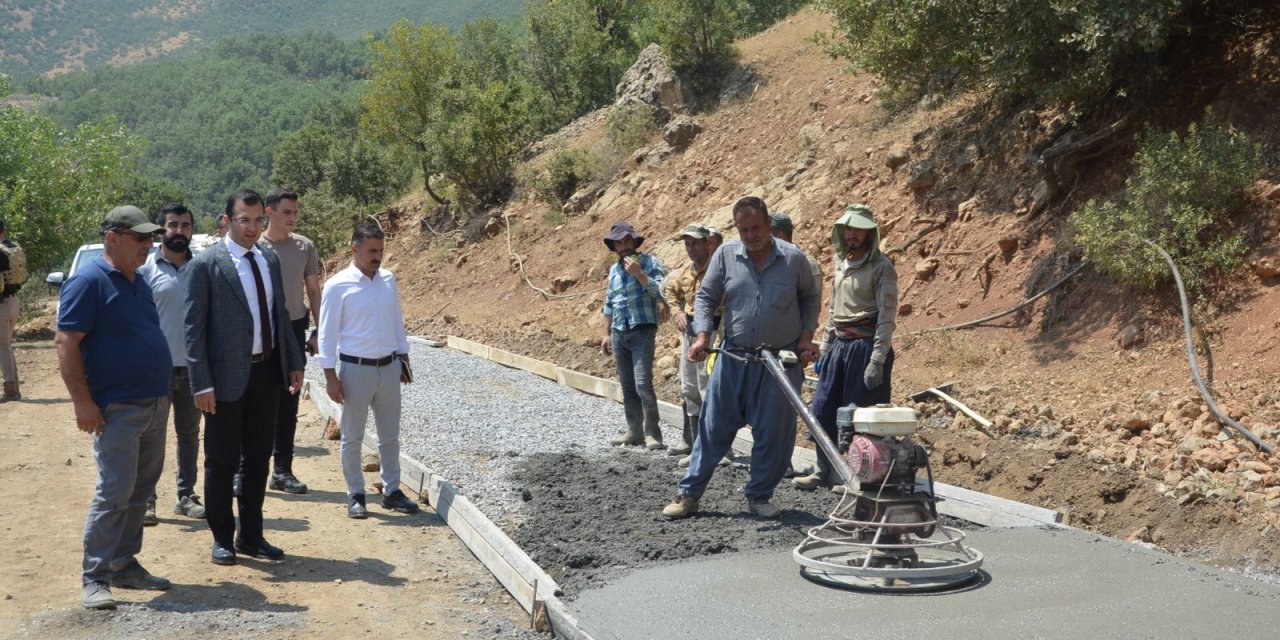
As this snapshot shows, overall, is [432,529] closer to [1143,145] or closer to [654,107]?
[1143,145]

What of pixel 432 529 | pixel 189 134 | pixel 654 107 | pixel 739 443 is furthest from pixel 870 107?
pixel 189 134

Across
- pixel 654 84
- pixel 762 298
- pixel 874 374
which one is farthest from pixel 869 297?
pixel 654 84

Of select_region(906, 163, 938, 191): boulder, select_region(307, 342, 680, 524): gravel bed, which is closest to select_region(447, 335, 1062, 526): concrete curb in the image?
select_region(307, 342, 680, 524): gravel bed

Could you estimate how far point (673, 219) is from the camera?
67.9 feet

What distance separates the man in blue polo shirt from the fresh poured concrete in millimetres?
2338

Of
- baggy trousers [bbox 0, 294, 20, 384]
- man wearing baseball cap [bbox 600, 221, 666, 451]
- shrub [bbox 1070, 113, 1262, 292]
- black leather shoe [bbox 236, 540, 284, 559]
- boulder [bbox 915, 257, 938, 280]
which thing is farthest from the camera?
boulder [bbox 915, 257, 938, 280]

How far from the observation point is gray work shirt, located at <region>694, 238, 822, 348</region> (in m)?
6.79

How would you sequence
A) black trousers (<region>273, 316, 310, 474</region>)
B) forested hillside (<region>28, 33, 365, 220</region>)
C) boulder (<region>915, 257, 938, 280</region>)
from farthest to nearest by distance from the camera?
1. forested hillside (<region>28, 33, 365, 220</region>)
2. boulder (<region>915, 257, 938, 280</region>)
3. black trousers (<region>273, 316, 310, 474</region>)

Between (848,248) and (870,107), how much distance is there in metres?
11.8

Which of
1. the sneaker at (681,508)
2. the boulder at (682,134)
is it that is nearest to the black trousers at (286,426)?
the sneaker at (681,508)

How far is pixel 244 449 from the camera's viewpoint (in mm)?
6422

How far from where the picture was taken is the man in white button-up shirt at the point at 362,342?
722 cm

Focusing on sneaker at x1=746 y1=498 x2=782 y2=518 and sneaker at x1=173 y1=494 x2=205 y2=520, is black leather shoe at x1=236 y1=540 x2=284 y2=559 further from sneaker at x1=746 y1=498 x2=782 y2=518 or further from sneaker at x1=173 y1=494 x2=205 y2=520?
sneaker at x1=746 y1=498 x2=782 y2=518

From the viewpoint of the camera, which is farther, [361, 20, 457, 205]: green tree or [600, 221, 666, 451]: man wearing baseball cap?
[361, 20, 457, 205]: green tree
